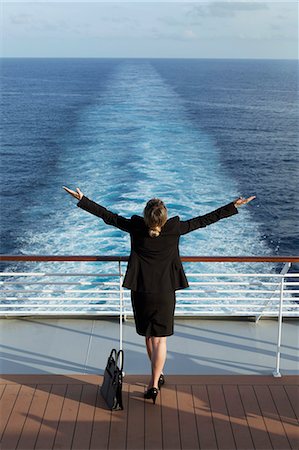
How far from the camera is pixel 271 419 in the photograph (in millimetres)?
2805

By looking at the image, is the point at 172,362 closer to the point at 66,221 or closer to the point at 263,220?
the point at 66,221

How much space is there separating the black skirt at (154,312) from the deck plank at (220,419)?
0.49m

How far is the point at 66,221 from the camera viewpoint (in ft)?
39.2

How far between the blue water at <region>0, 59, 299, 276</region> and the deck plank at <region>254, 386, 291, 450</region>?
6.77 metres

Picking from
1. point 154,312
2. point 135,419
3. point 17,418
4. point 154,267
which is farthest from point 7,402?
point 154,267

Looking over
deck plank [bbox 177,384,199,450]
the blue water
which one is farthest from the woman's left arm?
the blue water

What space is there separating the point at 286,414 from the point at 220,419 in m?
0.34

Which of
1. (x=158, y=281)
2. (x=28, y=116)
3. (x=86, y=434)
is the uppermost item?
(x=28, y=116)

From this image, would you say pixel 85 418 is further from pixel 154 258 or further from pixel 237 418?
pixel 154 258

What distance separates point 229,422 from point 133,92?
32224mm

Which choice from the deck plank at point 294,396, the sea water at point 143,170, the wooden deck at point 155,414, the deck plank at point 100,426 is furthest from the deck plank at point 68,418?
the sea water at point 143,170

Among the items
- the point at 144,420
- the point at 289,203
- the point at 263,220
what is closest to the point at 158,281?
the point at 144,420

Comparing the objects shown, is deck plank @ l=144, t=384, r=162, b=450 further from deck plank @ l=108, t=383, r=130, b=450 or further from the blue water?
the blue water

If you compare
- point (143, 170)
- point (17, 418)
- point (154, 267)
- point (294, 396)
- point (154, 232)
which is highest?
point (143, 170)
